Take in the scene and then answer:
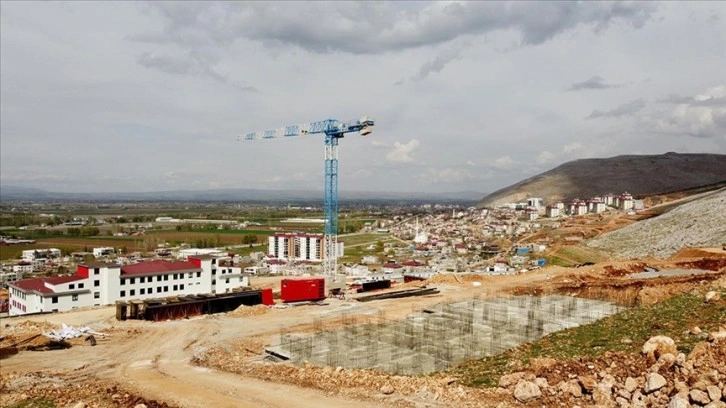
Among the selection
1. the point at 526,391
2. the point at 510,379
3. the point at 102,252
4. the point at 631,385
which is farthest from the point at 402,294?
the point at 102,252

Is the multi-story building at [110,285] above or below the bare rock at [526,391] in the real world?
below

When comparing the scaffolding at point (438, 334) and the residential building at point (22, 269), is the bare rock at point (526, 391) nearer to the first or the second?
the scaffolding at point (438, 334)

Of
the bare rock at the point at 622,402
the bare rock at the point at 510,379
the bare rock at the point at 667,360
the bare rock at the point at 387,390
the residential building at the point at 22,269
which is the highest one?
the bare rock at the point at 667,360

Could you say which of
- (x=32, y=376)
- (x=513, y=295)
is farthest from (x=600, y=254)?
(x=32, y=376)

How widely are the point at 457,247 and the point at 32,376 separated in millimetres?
77638

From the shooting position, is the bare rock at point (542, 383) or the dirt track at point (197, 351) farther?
the dirt track at point (197, 351)

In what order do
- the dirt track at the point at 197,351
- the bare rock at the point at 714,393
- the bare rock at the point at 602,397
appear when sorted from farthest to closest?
1. the dirt track at the point at 197,351
2. the bare rock at the point at 602,397
3. the bare rock at the point at 714,393

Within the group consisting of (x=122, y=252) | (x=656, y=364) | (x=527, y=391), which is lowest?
(x=122, y=252)

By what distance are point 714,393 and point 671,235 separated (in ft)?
146

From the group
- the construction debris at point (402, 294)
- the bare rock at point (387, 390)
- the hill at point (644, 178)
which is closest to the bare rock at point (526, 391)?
the bare rock at point (387, 390)

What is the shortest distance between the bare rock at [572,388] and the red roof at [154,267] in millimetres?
38315

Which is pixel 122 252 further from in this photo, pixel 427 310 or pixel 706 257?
pixel 706 257

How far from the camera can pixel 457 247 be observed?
299 ft

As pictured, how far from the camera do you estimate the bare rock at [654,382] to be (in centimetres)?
1091
